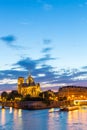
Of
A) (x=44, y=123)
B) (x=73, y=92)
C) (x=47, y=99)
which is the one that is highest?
(x=73, y=92)

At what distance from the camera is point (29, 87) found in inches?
4414

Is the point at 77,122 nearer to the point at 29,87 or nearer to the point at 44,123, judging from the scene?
the point at 44,123

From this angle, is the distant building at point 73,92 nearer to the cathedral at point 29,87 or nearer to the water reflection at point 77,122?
the cathedral at point 29,87

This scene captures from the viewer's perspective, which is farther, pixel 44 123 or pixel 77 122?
pixel 77 122

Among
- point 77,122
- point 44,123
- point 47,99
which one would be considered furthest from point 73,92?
point 44,123

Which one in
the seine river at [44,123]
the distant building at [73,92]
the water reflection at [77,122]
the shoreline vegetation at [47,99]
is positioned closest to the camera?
the water reflection at [77,122]

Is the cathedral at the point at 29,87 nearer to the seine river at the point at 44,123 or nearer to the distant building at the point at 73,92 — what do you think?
the distant building at the point at 73,92

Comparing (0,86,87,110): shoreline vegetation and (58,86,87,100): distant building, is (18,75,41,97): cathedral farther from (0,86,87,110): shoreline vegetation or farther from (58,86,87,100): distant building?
(58,86,87,100): distant building

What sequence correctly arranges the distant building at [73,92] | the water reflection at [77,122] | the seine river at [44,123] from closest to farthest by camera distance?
the water reflection at [77,122]
the seine river at [44,123]
the distant building at [73,92]

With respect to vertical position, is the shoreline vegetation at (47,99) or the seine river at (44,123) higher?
the shoreline vegetation at (47,99)

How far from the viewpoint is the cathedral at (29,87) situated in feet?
357

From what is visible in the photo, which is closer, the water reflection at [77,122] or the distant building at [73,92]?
the water reflection at [77,122]

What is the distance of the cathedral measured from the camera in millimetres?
108963

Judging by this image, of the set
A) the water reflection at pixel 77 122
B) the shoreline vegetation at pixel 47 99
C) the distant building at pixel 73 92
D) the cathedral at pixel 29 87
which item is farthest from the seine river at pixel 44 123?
the distant building at pixel 73 92
